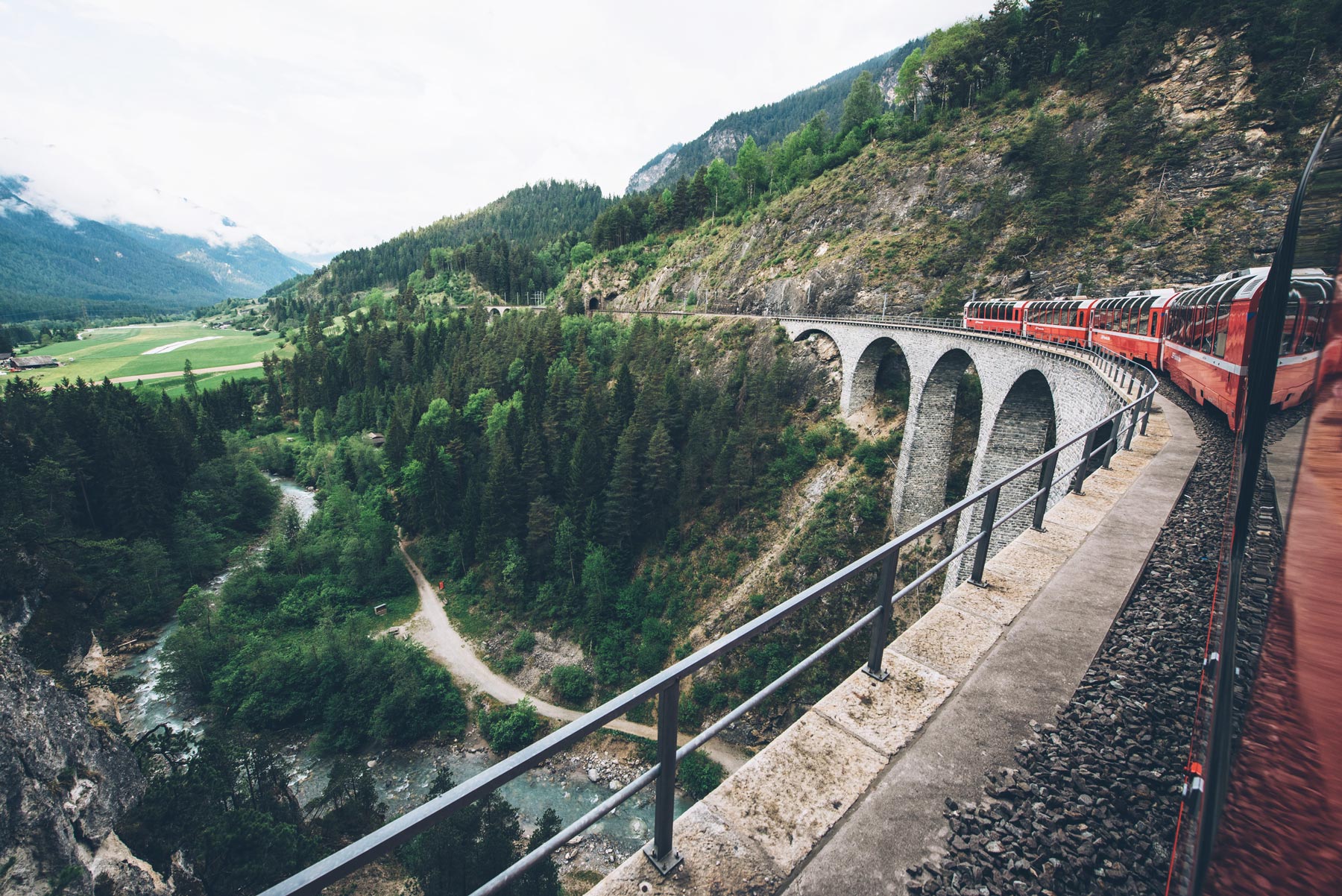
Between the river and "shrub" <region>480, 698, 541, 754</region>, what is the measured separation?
2.60 feet

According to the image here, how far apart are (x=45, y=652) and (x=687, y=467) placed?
A: 33709mm

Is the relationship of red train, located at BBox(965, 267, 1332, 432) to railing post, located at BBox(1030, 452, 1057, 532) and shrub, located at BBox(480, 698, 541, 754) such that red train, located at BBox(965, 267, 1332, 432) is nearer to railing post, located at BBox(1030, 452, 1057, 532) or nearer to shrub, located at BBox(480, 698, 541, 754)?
railing post, located at BBox(1030, 452, 1057, 532)

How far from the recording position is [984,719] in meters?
2.95

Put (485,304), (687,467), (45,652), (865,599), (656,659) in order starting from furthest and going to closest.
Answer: (485,304)
(687,467)
(656,659)
(865,599)
(45,652)

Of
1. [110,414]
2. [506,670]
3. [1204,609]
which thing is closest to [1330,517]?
[1204,609]

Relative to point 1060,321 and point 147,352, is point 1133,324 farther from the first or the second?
point 147,352

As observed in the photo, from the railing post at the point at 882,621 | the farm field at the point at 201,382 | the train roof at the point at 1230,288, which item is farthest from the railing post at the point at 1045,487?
the farm field at the point at 201,382

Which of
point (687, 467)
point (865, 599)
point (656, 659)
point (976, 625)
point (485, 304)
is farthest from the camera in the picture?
point (485, 304)

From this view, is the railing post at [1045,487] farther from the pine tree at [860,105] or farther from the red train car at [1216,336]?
the pine tree at [860,105]

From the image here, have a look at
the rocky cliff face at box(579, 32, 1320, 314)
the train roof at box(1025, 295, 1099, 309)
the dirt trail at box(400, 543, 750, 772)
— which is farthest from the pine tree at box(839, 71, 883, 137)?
the dirt trail at box(400, 543, 750, 772)

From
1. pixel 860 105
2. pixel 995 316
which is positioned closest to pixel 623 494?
pixel 995 316

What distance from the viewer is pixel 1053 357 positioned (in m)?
16.1

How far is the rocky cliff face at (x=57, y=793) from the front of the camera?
14.1 meters

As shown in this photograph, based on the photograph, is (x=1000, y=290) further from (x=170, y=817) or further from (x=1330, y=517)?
(x=170, y=817)
